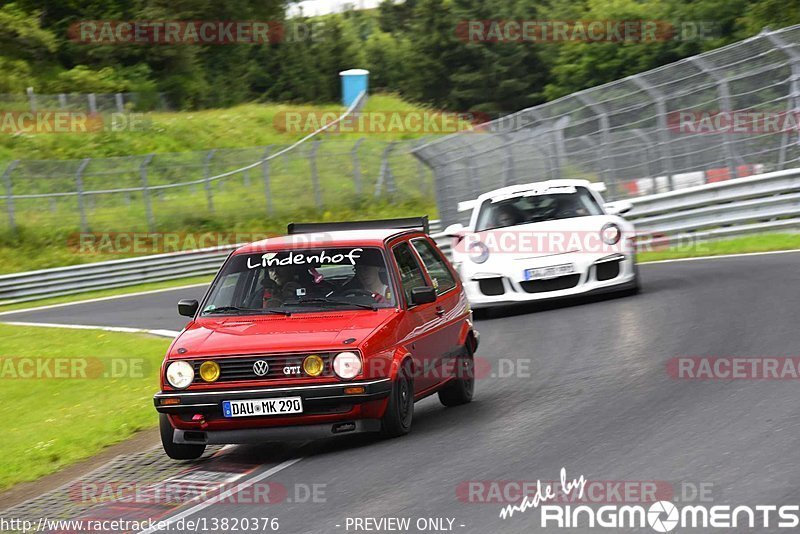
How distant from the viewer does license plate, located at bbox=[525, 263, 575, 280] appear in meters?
14.6

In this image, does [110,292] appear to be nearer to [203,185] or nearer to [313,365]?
[203,185]

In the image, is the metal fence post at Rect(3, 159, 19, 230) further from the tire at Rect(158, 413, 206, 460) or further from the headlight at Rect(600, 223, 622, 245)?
the tire at Rect(158, 413, 206, 460)

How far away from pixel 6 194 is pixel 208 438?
26.8 meters

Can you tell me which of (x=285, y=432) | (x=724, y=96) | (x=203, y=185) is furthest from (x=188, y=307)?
(x=203, y=185)

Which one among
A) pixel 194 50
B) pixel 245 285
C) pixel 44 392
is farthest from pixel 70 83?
pixel 245 285

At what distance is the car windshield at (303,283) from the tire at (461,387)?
3.90ft

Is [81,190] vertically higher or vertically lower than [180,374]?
lower

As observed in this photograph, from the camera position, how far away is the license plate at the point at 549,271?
1457 cm

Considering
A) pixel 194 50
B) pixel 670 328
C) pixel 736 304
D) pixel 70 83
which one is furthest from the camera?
pixel 194 50

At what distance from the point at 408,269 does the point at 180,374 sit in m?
2.03

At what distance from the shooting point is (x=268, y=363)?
8000 millimetres

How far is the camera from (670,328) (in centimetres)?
1234

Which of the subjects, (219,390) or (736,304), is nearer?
Answer: (219,390)

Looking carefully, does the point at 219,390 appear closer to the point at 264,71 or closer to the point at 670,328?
the point at 670,328
